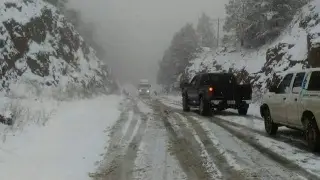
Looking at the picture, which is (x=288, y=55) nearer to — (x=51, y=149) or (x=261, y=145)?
(x=261, y=145)

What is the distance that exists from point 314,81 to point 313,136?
128 centimetres

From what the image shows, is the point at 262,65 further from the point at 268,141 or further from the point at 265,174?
the point at 265,174

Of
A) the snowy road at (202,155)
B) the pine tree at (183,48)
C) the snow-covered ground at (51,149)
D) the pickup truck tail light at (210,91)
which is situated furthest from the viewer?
the pine tree at (183,48)

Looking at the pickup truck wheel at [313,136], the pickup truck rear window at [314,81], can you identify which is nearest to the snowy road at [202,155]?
the pickup truck wheel at [313,136]

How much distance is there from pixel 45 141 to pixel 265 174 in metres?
5.43

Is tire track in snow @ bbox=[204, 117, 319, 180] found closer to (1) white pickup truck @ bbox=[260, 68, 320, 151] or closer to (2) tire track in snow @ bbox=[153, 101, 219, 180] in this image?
(1) white pickup truck @ bbox=[260, 68, 320, 151]

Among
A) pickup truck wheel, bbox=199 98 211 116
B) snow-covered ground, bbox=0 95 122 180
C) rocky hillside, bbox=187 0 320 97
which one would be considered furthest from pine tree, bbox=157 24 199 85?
snow-covered ground, bbox=0 95 122 180

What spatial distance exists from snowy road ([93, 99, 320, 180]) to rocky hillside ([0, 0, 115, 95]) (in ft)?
62.0

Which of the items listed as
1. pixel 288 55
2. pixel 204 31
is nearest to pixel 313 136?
pixel 288 55

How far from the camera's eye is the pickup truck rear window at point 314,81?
9805 millimetres

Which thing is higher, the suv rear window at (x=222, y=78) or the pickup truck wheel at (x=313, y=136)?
the suv rear window at (x=222, y=78)

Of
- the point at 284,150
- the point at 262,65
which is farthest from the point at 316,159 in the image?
the point at 262,65

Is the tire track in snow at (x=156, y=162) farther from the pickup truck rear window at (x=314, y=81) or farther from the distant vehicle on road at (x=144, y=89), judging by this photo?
the distant vehicle on road at (x=144, y=89)

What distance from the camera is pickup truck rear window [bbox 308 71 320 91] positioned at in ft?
32.2
